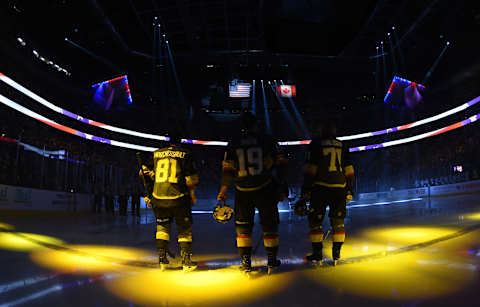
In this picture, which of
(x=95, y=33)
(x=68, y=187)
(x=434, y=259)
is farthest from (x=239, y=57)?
(x=434, y=259)

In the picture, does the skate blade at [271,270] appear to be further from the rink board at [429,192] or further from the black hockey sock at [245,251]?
the rink board at [429,192]

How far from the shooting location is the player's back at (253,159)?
10.5 ft

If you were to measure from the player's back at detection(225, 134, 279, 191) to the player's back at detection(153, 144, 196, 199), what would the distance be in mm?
477

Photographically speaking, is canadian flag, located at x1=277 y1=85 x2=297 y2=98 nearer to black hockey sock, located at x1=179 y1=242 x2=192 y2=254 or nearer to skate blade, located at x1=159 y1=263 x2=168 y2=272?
black hockey sock, located at x1=179 y1=242 x2=192 y2=254

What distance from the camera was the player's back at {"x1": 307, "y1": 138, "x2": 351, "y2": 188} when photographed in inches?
141

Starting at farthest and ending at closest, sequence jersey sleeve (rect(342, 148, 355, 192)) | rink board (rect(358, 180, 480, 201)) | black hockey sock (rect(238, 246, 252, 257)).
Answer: rink board (rect(358, 180, 480, 201)) → jersey sleeve (rect(342, 148, 355, 192)) → black hockey sock (rect(238, 246, 252, 257))

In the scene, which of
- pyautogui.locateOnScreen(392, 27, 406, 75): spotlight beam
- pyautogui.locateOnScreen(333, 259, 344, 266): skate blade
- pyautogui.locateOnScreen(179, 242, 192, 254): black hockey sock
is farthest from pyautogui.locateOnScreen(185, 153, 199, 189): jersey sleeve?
pyautogui.locateOnScreen(392, 27, 406, 75): spotlight beam

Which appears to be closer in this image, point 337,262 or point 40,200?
point 337,262

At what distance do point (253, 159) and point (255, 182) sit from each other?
225 millimetres

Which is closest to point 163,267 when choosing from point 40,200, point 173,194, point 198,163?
point 173,194

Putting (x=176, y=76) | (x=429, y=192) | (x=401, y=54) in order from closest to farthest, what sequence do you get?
(x=429, y=192) → (x=401, y=54) → (x=176, y=76)

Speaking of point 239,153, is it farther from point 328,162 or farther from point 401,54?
point 401,54

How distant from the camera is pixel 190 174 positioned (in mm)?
3475

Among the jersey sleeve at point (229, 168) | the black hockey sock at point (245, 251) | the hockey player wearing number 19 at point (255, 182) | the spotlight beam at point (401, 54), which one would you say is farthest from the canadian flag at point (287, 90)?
the black hockey sock at point (245, 251)
